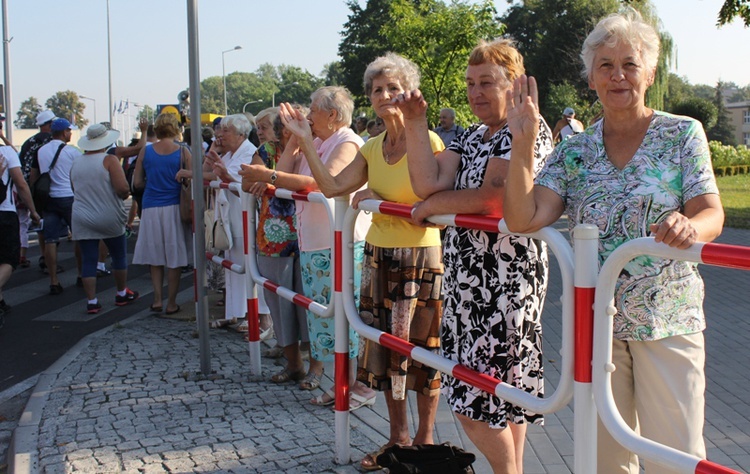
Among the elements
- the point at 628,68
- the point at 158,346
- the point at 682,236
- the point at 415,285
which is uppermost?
the point at 628,68

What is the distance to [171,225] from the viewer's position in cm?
762

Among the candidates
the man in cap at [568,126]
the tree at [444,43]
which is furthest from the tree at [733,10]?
the tree at [444,43]

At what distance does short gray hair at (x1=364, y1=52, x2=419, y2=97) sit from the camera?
3.81 meters

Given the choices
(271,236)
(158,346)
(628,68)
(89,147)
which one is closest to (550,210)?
(628,68)

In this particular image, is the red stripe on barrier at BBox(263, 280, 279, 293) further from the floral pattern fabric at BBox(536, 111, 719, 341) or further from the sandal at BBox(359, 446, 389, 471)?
the floral pattern fabric at BBox(536, 111, 719, 341)

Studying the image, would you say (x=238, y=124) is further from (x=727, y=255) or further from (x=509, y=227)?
(x=727, y=255)

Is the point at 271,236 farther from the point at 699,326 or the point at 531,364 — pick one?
the point at 699,326

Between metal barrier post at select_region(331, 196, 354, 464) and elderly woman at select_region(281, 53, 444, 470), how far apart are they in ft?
0.29

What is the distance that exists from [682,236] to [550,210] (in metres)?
0.64

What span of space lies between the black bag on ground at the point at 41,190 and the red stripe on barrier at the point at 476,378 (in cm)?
808

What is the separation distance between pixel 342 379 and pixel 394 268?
24.6 inches

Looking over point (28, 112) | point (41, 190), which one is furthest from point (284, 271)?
point (28, 112)

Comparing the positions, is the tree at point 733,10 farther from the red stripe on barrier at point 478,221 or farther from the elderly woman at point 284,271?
the red stripe on barrier at point 478,221

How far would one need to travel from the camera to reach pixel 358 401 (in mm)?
4621
